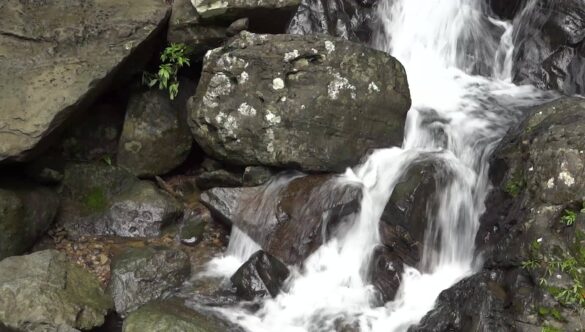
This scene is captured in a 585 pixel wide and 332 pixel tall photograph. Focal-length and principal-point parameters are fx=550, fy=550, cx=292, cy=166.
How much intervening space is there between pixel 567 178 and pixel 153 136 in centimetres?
599

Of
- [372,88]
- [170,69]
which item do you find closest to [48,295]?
[170,69]

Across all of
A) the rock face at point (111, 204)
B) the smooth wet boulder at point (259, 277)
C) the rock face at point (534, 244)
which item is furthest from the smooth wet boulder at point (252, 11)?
the rock face at point (534, 244)

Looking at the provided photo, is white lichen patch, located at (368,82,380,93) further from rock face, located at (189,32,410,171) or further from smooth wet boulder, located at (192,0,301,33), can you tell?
smooth wet boulder, located at (192,0,301,33)

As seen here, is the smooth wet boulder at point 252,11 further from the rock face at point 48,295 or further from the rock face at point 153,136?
the rock face at point 48,295

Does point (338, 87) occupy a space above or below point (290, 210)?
above

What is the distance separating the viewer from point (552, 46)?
9.62 metres

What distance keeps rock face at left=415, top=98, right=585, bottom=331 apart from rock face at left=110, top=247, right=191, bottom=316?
127 inches

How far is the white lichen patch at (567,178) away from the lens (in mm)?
5844

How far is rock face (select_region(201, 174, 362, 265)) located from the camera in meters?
7.36

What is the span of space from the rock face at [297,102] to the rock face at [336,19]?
1.80 m

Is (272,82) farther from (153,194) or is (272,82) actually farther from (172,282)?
(172,282)

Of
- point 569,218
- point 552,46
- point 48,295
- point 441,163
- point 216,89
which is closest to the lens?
point 569,218

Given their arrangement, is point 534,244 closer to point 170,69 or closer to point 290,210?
point 290,210

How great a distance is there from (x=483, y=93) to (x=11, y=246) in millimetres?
7669
